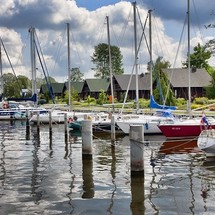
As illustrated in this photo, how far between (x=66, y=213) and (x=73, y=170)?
264 inches

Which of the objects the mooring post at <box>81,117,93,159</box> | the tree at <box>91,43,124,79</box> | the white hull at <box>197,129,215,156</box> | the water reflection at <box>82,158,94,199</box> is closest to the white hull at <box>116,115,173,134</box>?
the white hull at <box>197,129,215,156</box>

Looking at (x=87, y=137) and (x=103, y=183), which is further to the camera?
(x=87, y=137)

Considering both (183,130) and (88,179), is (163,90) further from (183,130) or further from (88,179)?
(88,179)

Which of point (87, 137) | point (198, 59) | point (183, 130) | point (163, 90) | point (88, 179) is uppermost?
point (198, 59)

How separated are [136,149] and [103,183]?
1.77 m

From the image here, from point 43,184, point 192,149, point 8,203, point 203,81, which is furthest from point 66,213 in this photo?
point 203,81

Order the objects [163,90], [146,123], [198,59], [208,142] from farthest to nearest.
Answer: [198,59] < [163,90] < [146,123] < [208,142]

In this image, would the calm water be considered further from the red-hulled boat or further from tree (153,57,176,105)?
→ tree (153,57,176,105)

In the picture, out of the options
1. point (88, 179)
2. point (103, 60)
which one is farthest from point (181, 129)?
point (103, 60)

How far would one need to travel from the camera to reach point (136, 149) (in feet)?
52.7

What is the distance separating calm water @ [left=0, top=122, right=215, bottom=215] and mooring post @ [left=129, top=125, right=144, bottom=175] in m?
0.37

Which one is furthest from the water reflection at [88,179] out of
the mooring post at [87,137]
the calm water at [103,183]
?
the mooring post at [87,137]

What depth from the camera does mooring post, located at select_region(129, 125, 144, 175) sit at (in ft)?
52.7

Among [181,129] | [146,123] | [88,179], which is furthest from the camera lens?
[146,123]
